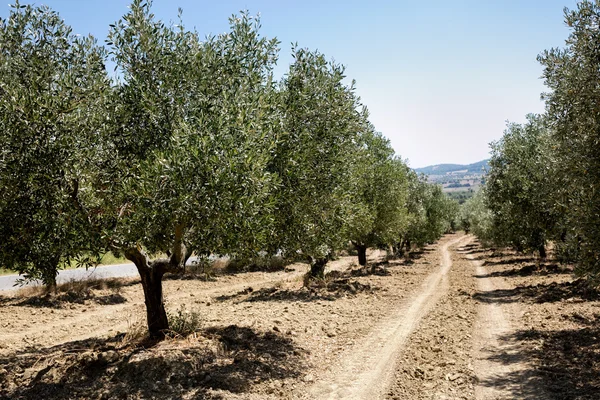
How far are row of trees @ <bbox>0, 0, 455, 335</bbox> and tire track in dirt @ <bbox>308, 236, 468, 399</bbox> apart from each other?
416 cm

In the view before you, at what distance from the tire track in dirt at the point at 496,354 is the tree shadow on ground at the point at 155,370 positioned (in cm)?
537

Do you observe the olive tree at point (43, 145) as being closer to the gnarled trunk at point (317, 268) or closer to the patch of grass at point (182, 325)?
the patch of grass at point (182, 325)

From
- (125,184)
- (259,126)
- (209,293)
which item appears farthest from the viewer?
(209,293)

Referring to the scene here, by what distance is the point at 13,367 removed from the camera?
544 inches

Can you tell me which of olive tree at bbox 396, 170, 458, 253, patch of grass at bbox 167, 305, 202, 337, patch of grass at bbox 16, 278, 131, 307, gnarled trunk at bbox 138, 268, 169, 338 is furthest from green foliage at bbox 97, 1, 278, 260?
olive tree at bbox 396, 170, 458, 253

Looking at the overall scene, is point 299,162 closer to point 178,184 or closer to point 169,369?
point 178,184

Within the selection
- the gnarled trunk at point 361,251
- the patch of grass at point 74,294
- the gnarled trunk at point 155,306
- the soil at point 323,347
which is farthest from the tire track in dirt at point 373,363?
the gnarled trunk at point 361,251

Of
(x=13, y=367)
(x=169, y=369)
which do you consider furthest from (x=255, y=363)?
(x=13, y=367)

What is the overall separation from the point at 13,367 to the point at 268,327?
28.6ft

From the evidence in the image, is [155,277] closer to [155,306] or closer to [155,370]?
[155,306]

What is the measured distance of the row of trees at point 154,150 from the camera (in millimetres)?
10055

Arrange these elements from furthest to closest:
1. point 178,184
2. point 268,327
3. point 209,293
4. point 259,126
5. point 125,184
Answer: point 209,293 → point 268,327 → point 259,126 → point 125,184 → point 178,184

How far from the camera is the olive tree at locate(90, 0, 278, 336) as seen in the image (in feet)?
32.8

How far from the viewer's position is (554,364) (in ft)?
42.6
